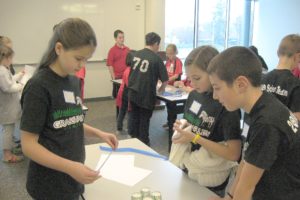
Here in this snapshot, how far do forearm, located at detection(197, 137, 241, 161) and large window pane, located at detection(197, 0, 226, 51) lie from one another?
6951 mm

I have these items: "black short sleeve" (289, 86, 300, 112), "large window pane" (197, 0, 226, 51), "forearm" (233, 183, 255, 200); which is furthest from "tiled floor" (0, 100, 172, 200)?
"large window pane" (197, 0, 226, 51)

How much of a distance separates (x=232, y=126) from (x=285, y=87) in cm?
98

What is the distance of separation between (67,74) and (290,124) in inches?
34.7

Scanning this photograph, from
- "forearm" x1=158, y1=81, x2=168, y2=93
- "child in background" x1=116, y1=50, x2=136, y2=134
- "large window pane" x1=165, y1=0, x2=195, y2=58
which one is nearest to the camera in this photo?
"forearm" x1=158, y1=81, x2=168, y2=93

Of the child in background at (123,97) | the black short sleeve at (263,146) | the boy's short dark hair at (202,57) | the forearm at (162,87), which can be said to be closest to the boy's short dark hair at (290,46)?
the boy's short dark hair at (202,57)

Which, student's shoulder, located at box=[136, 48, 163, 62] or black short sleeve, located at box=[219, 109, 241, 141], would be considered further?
student's shoulder, located at box=[136, 48, 163, 62]

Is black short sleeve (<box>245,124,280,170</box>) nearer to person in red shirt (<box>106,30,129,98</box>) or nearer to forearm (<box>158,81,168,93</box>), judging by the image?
forearm (<box>158,81,168,93</box>)

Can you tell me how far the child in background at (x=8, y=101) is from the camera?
3.33m

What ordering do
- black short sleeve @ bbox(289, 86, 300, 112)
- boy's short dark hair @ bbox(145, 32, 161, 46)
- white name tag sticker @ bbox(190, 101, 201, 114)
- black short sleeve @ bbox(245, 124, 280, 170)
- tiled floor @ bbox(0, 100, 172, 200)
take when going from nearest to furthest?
black short sleeve @ bbox(245, 124, 280, 170)
white name tag sticker @ bbox(190, 101, 201, 114)
black short sleeve @ bbox(289, 86, 300, 112)
tiled floor @ bbox(0, 100, 172, 200)
boy's short dark hair @ bbox(145, 32, 161, 46)

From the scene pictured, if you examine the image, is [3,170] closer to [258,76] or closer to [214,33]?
[258,76]

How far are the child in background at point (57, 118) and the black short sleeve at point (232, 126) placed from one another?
618 millimetres

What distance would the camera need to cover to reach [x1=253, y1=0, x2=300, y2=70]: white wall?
6852 mm

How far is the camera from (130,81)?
Answer: 3717 mm

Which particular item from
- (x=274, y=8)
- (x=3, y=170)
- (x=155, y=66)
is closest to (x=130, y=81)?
(x=155, y=66)
